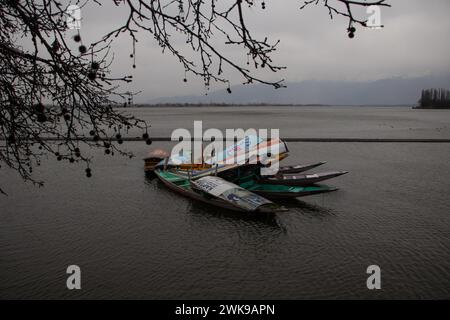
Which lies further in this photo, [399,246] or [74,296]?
[399,246]

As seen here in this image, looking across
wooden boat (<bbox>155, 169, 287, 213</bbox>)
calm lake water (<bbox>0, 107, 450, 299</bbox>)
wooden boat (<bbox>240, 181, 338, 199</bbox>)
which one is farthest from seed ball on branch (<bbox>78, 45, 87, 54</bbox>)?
wooden boat (<bbox>240, 181, 338, 199</bbox>)

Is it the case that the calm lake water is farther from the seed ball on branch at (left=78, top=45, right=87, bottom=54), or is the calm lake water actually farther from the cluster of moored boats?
the seed ball on branch at (left=78, top=45, right=87, bottom=54)

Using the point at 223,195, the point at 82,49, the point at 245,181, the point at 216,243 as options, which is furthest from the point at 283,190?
the point at 82,49

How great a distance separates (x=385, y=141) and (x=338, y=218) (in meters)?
54.0

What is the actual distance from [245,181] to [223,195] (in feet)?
18.9

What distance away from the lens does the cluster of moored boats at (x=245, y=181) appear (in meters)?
26.4

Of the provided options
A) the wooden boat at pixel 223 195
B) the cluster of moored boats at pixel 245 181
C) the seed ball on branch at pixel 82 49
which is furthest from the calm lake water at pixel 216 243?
the seed ball on branch at pixel 82 49

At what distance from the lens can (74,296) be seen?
15.3m

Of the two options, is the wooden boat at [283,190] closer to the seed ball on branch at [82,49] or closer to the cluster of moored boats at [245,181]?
the cluster of moored boats at [245,181]

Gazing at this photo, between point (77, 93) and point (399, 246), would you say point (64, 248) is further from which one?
point (399, 246)

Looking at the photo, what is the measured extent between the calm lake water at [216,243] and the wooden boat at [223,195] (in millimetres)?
776

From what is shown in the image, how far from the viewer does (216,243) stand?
819 inches

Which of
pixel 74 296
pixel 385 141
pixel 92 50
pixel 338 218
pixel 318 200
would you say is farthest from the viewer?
pixel 385 141
